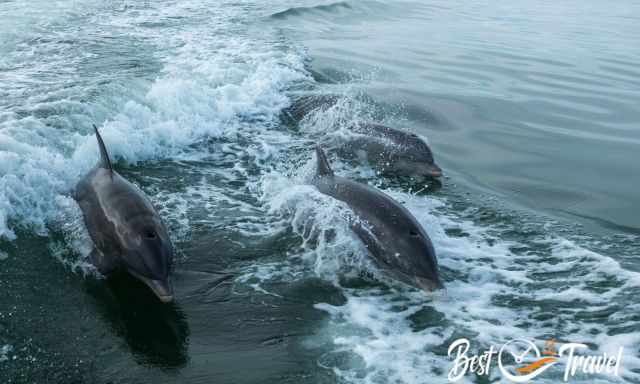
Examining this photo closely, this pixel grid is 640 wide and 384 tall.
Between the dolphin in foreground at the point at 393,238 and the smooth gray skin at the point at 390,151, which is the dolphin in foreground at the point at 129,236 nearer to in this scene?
the dolphin in foreground at the point at 393,238

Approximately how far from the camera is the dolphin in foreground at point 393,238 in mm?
6309

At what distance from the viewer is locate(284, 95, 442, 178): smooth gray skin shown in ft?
32.9

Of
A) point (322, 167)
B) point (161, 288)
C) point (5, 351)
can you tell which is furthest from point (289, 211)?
point (5, 351)

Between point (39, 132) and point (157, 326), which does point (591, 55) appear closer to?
point (39, 132)

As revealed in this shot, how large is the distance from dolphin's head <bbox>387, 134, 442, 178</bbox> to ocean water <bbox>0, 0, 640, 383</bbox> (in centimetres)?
35

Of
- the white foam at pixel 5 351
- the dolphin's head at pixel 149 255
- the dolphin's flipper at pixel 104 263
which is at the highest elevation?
the dolphin's head at pixel 149 255

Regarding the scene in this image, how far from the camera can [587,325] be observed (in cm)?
565

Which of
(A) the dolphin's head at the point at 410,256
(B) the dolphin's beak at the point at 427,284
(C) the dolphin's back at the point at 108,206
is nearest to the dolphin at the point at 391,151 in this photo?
(A) the dolphin's head at the point at 410,256

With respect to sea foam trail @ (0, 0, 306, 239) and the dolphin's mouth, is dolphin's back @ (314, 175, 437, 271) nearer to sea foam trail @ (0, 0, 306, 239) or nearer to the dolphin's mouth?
the dolphin's mouth

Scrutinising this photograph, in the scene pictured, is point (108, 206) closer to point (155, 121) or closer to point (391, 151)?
point (155, 121)

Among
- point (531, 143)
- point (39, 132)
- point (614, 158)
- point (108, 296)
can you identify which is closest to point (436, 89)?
point (531, 143)

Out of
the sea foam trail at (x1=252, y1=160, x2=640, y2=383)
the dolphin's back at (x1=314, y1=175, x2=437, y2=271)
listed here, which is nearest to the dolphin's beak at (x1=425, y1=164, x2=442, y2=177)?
the sea foam trail at (x1=252, y1=160, x2=640, y2=383)

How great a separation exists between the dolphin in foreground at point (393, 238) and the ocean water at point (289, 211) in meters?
0.19

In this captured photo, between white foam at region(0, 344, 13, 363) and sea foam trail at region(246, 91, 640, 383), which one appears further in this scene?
sea foam trail at region(246, 91, 640, 383)
